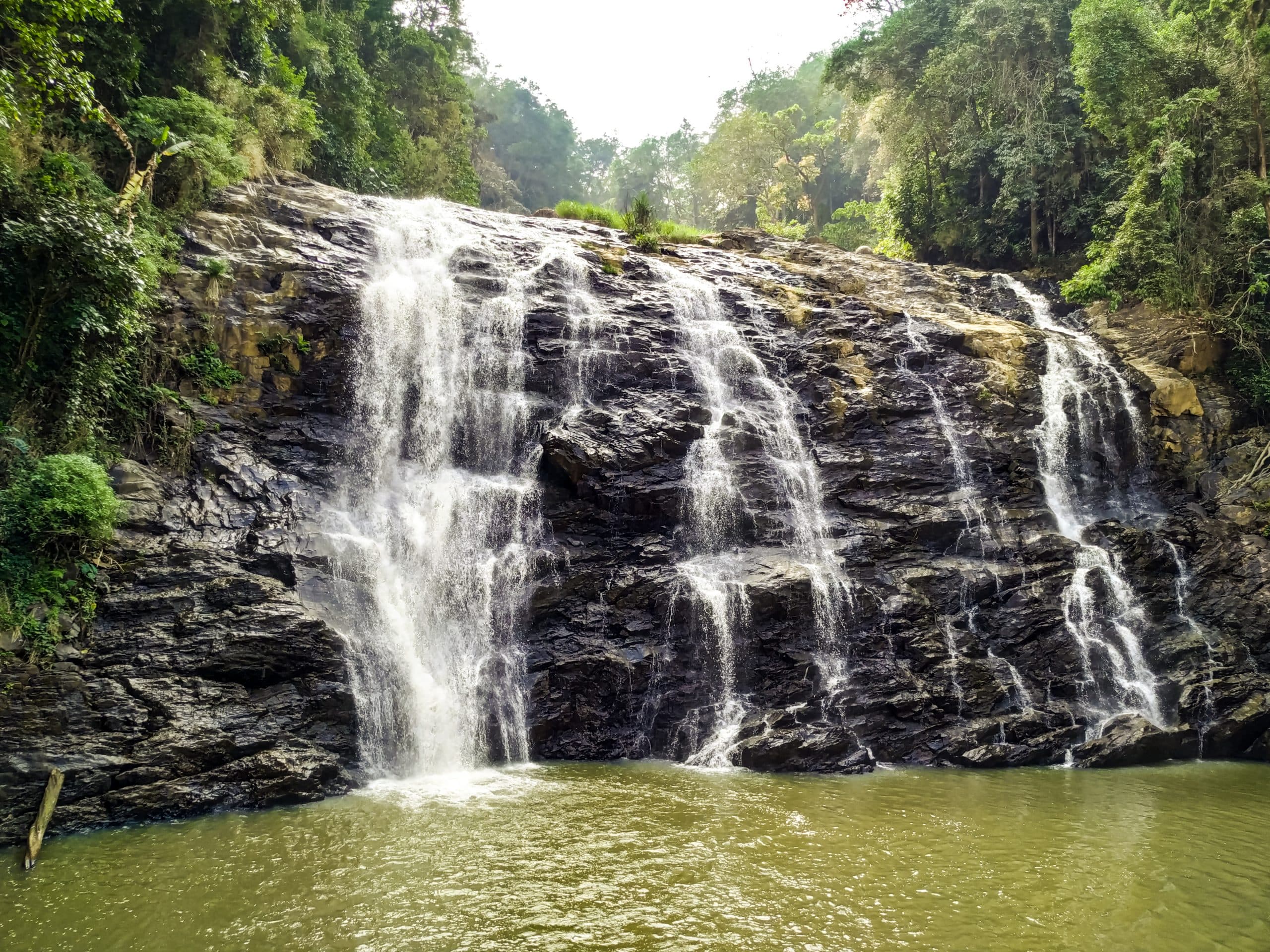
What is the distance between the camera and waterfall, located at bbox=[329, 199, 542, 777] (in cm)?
1006

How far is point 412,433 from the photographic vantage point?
43.5 feet

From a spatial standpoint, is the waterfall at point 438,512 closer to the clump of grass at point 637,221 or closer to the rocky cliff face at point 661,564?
the rocky cliff face at point 661,564

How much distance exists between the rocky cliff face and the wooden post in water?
0.52 ft

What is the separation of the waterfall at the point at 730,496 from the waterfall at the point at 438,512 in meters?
2.87

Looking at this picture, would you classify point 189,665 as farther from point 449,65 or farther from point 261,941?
point 449,65

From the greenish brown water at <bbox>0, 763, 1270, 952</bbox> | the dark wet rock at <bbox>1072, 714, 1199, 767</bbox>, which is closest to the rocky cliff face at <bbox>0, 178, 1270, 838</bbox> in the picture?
the dark wet rock at <bbox>1072, 714, 1199, 767</bbox>

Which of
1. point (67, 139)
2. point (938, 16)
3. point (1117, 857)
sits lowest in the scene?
point (1117, 857)

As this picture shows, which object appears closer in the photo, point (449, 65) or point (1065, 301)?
point (1065, 301)

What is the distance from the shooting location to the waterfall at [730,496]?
38.0ft

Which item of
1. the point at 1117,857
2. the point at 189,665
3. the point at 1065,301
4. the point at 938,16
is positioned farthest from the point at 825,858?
the point at 938,16

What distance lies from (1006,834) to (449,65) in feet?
98.7

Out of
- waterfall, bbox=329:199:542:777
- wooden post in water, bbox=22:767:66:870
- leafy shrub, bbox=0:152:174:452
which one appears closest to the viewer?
wooden post in water, bbox=22:767:66:870

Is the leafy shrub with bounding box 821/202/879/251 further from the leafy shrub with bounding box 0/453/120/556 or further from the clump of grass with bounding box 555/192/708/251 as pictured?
the leafy shrub with bounding box 0/453/120/556

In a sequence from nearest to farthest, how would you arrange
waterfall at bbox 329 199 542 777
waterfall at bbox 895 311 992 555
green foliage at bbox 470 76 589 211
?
1. waterfall at bbox 329 199 542 777
2. waterfall at bbox 895 311 992 555
3. green foliage at bbox 470 76 589 211
